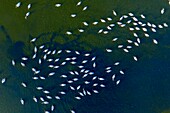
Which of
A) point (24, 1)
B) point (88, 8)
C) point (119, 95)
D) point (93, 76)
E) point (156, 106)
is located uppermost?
point (24, 1)

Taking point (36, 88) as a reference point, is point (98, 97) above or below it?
below

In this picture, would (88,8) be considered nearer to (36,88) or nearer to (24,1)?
(24,1)

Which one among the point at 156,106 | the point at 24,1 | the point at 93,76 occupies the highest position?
the point at 24,1

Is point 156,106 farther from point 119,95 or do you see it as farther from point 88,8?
point 88,8

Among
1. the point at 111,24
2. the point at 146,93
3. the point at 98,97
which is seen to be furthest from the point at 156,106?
the point at 111,24

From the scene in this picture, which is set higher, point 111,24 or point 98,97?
point 111,24

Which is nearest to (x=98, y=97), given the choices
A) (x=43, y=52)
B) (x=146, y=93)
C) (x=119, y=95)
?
(x=119, y=95)
